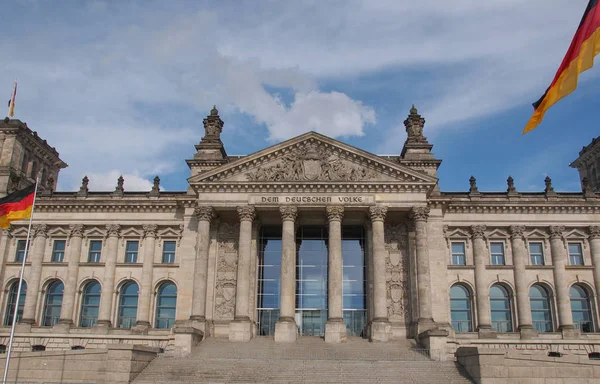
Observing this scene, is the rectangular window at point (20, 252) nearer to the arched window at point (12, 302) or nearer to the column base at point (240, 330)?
the arched window at point (12, 302)

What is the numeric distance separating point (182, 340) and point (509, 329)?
2668 centimetres

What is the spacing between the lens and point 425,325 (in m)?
42.3

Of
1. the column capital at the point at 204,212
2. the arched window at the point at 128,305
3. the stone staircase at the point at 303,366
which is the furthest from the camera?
the arched window at the point at 128,305

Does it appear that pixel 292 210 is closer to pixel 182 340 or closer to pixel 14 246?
pixel 182 340

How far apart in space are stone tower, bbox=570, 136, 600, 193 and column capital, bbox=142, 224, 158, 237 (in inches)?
1631

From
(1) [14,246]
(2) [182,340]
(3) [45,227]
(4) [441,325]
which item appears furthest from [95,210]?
(4) [441,325]

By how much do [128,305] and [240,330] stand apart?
41.5 ft

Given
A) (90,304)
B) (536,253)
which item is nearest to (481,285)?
(536,253)

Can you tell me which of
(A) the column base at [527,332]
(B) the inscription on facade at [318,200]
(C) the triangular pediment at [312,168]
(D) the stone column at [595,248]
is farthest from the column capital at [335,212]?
(D) the stone column at [595,248]

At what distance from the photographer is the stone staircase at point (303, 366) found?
3306 cm

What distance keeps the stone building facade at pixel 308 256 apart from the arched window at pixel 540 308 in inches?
5.0

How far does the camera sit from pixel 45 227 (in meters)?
51.5

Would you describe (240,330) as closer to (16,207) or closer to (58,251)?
(16,207)

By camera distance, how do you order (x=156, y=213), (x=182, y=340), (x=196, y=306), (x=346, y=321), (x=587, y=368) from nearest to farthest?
(x=587, y=368)
(x=182, y=340)
(x=196, y=306)
(x=346, y=321)
(x=156, y=213)
